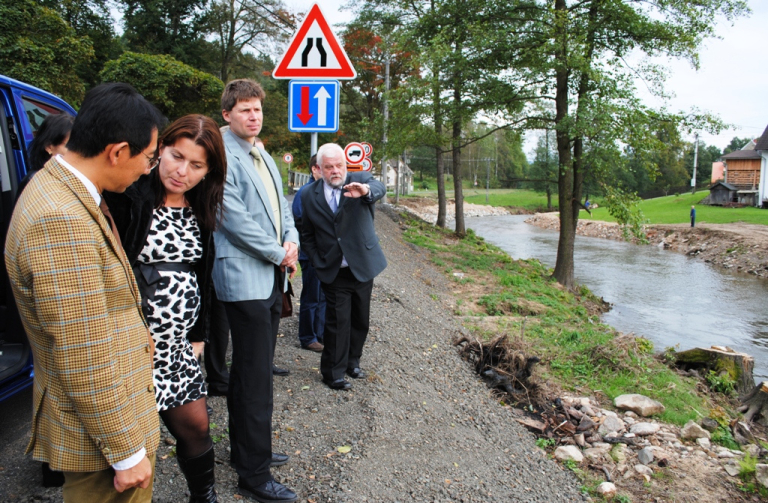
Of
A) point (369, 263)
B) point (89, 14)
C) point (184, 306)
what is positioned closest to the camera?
point (184, 306)

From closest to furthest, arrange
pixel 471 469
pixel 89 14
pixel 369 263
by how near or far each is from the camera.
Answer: pixel 471 469 → pixel 369 263 → pixel 89 14

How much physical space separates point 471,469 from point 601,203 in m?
11.5

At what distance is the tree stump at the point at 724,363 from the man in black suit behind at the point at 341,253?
6127mm

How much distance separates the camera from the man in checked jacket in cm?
145

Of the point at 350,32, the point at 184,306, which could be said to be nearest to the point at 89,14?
the point at 350,32

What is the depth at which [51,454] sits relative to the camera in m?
1.58

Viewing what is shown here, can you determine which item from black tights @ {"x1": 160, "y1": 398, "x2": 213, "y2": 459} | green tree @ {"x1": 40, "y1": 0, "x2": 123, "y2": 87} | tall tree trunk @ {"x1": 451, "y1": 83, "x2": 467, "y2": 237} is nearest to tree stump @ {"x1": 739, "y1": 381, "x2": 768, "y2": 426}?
black tights @ {"x1": 160, "y1": 398, "x2": 213, "y2": 459}

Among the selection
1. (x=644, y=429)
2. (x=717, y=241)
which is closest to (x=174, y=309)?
(x=644, y=429)

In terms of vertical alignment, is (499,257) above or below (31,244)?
below

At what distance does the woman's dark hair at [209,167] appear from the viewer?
2381mm

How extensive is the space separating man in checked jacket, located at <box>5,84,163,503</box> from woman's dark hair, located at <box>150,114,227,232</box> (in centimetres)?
64

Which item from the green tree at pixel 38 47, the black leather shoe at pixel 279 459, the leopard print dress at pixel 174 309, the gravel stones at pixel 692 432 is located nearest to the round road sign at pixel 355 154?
the green tree at pixel 38 47

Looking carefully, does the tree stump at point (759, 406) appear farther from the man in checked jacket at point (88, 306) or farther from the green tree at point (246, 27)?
the green tree at point (246, 27)

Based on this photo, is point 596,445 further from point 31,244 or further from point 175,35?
point 175,35
